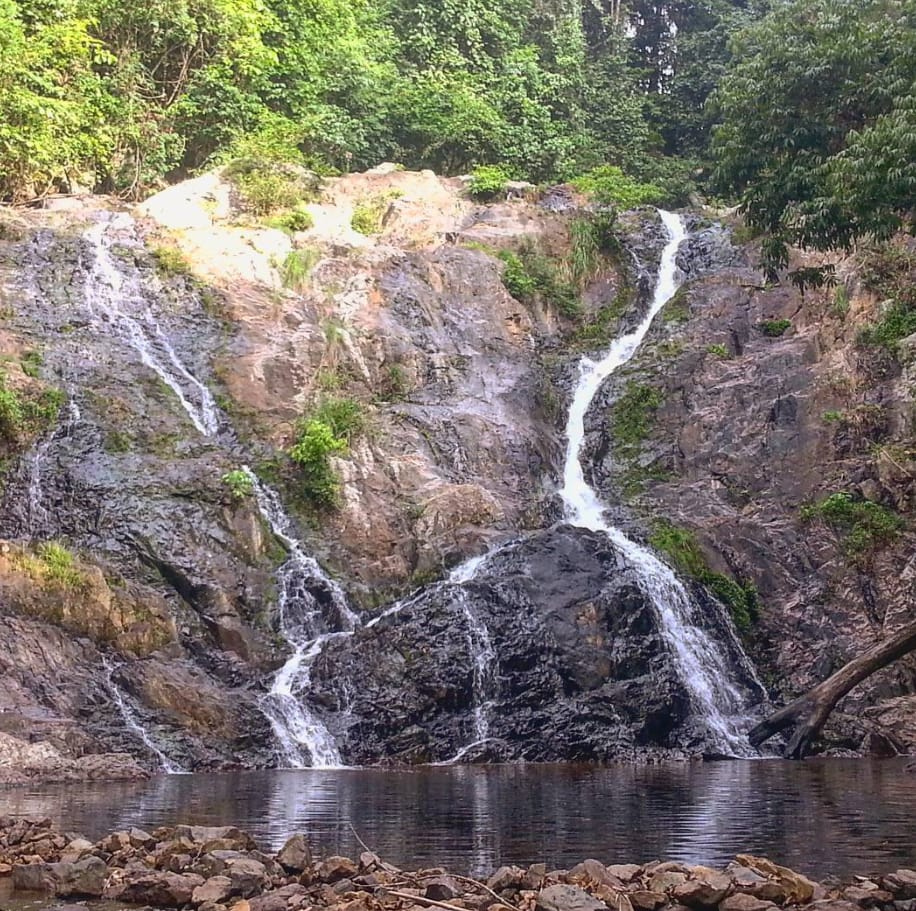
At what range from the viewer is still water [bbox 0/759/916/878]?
7.35 metres

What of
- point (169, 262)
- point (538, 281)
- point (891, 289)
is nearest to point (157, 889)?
point (891, 289)

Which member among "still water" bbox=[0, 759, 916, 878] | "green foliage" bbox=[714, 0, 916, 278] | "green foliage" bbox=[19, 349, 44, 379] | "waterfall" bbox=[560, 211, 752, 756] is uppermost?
"green foliage" bbox=[714, 0, 916, 278]

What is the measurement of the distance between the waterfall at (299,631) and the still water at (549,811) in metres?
1.71

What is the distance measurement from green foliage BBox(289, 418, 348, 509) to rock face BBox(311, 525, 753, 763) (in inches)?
134

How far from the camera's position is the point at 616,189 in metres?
35.1

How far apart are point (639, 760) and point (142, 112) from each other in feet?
85.0

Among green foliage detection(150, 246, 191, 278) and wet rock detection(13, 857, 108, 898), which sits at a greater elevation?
green foliage detection(150, 246, 191, 278)

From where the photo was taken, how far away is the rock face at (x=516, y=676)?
671 inches

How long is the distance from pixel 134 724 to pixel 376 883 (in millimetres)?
11361

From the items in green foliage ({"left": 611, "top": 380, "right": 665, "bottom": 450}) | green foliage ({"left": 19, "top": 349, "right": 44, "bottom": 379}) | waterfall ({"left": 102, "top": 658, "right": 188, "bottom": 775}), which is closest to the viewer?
waterfall ({"left": 102, "top": 658, "right": 188, "bottom": 775})

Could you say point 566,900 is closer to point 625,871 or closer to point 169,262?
point 625,871

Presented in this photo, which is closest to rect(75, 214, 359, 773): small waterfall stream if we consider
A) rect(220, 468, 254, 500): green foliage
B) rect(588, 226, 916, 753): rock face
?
rect(220, 468, 254, 500): green foliage

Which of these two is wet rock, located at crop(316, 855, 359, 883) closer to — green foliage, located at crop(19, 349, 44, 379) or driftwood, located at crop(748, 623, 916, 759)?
driftwood, located at crop(748, 623, 916, 759)

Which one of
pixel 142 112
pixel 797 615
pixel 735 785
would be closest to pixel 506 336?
pixel 797 615
